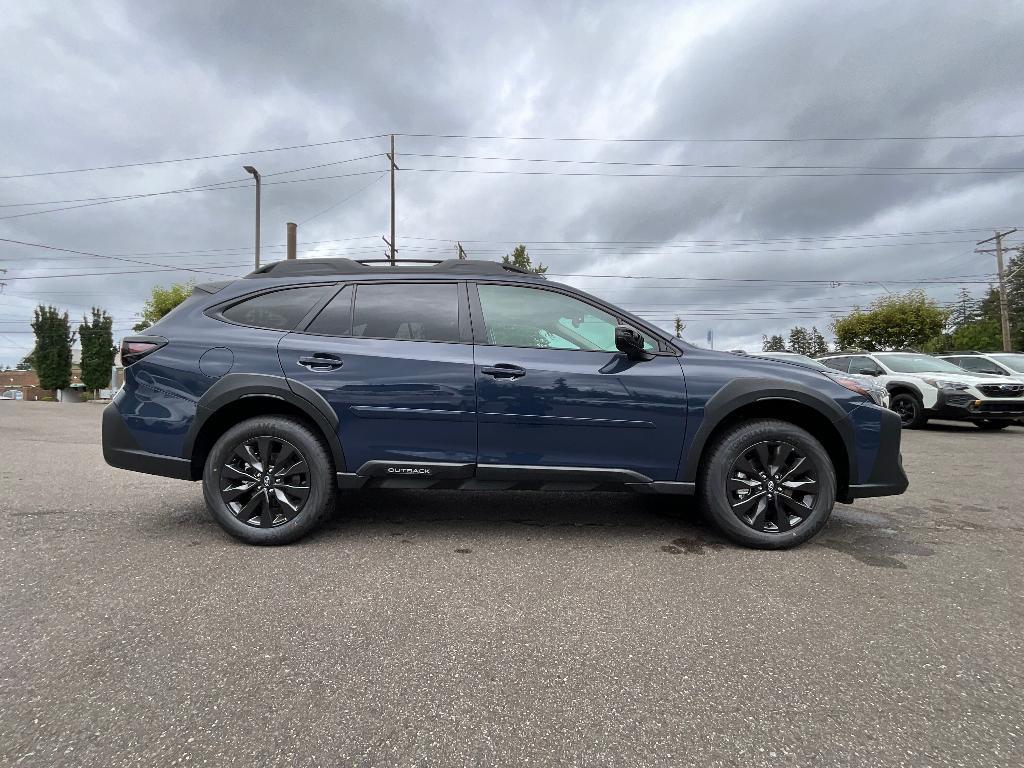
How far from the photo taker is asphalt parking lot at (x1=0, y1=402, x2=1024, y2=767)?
144 cm

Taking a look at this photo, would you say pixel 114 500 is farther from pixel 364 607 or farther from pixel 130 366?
pixel 364 607

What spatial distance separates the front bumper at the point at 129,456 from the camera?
10.0ft

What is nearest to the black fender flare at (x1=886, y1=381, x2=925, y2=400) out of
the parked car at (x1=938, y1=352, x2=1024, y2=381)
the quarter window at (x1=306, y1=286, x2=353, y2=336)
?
the parked car at (x1=938, y1=352, x2=1024, y2=381)

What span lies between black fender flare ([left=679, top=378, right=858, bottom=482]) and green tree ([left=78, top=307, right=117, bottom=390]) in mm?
51134

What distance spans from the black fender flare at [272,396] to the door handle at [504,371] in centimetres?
94

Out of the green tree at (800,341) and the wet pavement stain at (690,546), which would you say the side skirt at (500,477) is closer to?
the wet pavement stain at (690,546)

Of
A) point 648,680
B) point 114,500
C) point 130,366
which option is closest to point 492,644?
point 648,680

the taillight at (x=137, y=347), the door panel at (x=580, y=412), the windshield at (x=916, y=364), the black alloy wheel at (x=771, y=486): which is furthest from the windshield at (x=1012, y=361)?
the taillight at (x=137, y=347)

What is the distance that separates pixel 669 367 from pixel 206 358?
282cm

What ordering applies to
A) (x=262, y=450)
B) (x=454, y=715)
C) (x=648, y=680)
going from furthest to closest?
(x=262, y=450) < (x=648, y=680) < (x=454, y=715)

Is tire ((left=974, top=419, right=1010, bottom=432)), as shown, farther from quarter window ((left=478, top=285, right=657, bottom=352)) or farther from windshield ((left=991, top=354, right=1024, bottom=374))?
quarter window ((left=478, top=285, right=657, bottom=352))

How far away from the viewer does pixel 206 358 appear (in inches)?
122

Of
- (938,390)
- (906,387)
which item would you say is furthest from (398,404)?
(906,387)

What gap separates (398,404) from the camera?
3010mm
